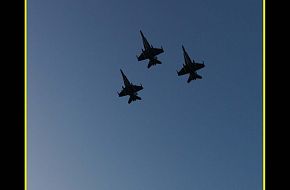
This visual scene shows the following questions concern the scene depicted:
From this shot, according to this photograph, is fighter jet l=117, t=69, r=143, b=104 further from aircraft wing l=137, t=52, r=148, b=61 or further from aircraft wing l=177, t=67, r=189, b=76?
aircraft wing l=177, t=67, r=189, b=76

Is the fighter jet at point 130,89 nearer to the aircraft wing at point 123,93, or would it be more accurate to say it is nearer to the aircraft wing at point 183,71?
the aircraft wing at point 123,93

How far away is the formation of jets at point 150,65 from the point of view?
176 feet

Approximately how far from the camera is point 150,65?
54938 millimetres

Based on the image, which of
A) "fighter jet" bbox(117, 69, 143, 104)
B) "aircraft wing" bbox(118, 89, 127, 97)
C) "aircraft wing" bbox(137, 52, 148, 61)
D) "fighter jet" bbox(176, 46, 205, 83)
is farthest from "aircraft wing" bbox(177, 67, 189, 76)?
"aircraft wing" bbox(118, 89, 127, 97)

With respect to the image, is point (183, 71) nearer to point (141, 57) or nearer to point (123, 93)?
point (141, 57)

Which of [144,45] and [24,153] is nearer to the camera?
[24,153]

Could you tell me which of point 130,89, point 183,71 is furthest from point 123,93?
point 183,71

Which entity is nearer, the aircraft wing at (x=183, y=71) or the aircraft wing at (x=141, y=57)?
the aircraft wing at (x=183, y=71)

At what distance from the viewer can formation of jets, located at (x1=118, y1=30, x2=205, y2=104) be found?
176ft

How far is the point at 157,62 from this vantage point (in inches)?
2149

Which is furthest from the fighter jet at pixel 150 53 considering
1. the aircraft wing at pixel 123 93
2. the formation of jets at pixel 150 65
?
the aircraft wing at pixel 123 93
